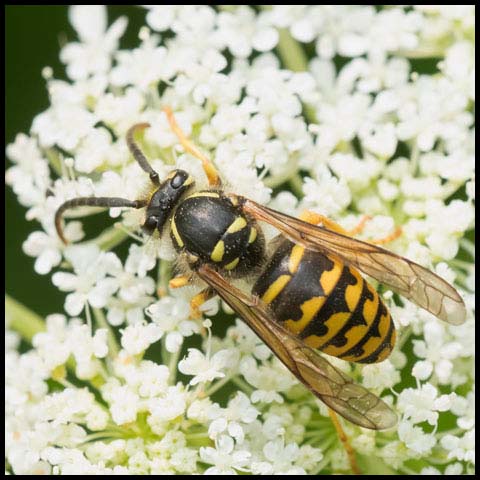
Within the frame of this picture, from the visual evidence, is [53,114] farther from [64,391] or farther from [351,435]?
[351,435]

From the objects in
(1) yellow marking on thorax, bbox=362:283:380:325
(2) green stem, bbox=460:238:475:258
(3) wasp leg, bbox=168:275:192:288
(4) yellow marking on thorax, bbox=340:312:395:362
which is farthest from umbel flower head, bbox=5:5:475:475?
(1) yellow marking on thorax, bbox=362:283:380:325

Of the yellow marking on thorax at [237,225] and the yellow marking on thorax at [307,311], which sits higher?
the yellow marking on thorax at [237,225]

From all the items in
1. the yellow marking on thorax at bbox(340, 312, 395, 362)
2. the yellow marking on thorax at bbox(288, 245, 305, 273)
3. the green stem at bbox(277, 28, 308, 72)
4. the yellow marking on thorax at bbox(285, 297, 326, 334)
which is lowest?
the yellow marking on thorax at bbox(340, 312, 395, 362)

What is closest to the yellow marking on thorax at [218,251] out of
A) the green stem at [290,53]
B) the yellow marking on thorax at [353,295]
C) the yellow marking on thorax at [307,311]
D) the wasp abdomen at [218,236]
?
the wasp abdomen at [218,236]

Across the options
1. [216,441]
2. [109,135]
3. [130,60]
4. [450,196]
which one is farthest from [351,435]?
[130,60]

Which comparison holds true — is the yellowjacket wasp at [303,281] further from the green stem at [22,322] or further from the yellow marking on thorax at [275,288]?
the green stem at [22,322]

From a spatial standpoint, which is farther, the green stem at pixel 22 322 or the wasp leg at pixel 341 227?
the green stem at pixel 22 322

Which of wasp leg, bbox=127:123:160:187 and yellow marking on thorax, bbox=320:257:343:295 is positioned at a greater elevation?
wasp leg, bbox=127:123:160:187

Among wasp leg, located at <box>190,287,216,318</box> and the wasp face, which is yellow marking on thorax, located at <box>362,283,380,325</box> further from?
the wasp face
